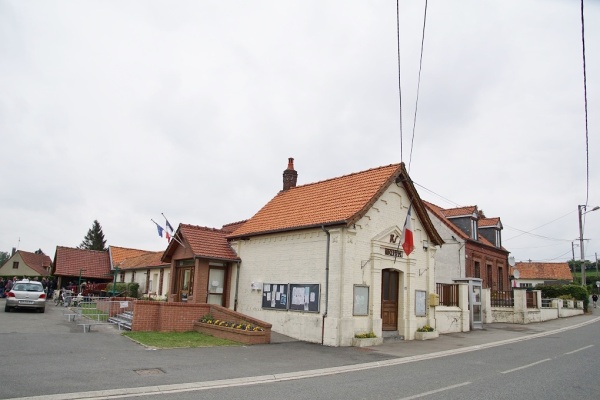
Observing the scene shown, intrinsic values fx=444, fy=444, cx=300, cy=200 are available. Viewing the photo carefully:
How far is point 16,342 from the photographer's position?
13.1 meters

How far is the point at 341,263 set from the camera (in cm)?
1616

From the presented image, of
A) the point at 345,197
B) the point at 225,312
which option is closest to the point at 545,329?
the point at 345,197

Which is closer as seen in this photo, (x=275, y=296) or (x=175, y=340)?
(x=175, y=340)

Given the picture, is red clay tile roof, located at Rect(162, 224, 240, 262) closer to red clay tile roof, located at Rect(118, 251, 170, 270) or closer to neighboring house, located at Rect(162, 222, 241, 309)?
neighboring house, located at Rect(162, 222, 241, 309)

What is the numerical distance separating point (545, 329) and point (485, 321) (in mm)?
3365

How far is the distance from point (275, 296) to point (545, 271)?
64.3 m

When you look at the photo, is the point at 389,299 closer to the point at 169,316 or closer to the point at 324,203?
the point at 324,203

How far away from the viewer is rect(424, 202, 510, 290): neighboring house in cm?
2984

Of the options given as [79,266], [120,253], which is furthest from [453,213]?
[79,266]

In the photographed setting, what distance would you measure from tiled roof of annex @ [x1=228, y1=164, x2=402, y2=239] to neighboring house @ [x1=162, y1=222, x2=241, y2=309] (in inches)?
45.2

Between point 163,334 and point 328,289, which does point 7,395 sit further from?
point 328,289

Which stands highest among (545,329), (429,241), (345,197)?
(345,197)

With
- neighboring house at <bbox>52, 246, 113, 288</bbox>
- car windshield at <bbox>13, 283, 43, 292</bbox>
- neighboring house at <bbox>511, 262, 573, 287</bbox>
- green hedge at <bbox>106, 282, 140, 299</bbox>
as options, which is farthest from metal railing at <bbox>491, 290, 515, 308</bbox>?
neighboring house at <bbox>511, 262, 573, 287</bbox>

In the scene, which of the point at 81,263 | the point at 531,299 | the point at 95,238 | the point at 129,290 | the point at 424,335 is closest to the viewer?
the point at 424,335
